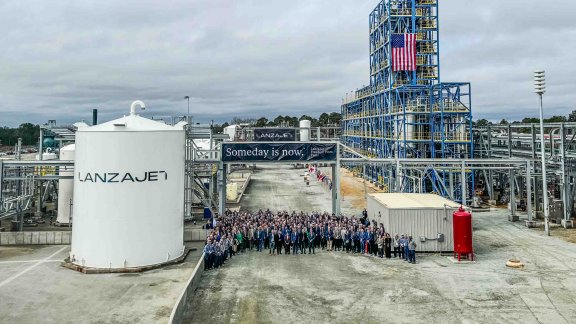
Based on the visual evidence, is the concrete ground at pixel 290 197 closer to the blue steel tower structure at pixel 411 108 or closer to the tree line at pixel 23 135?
the blue steel tower structure at pixel 411 108

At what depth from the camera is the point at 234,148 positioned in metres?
31.5

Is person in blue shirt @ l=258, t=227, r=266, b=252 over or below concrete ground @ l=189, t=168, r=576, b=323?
over

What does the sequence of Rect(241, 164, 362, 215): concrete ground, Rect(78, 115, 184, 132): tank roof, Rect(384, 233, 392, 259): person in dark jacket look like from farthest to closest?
Rect(241, 164, 362, 215): concrete ground → Rect(384, 233, 392, 259): person in dark jacket → Rect(78, 115, 184, 132): tank roof

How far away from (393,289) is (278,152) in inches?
642

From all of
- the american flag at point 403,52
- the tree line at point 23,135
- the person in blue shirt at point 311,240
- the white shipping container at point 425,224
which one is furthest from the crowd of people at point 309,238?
the tree line at point 23,135

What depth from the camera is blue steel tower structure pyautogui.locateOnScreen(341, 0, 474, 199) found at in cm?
4444

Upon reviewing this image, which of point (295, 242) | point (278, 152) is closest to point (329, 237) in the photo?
point (295, 242)

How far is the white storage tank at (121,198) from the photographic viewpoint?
2064 centimetres

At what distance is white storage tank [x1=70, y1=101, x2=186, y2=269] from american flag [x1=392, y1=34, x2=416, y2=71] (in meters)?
38.4

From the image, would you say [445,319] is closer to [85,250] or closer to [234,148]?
[85,250]

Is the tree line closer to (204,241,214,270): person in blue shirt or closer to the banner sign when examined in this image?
the banner sign

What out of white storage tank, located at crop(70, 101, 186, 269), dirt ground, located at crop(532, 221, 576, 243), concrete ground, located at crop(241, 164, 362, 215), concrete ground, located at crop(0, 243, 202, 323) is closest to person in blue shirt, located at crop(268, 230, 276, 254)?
concrete ground, located at crop(0, 243, 202, 323)

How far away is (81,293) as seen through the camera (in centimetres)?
1741

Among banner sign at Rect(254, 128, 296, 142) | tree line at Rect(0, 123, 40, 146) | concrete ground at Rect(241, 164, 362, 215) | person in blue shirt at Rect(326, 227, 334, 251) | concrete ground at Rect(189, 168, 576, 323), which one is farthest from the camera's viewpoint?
tree line at Rect(0, 123, 40, 146)
